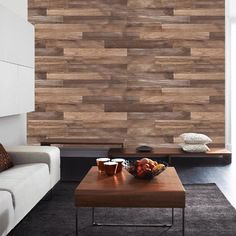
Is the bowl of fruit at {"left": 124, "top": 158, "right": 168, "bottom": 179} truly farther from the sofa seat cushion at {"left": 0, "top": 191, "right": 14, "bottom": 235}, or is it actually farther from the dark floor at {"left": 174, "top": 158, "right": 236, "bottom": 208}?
the dark floor at {"left": 174, "top": 158, "right": 236, "bottom": 208}

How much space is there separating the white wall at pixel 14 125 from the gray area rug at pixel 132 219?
1085 millimetres

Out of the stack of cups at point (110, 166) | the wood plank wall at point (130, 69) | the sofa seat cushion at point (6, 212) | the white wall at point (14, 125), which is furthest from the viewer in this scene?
the wood plank wall at point (130, 69)

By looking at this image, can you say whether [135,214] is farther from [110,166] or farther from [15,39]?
[15,39]

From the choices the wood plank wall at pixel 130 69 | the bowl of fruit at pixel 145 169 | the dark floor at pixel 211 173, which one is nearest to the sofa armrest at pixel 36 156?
the bowl of fruit at pixel 145 169

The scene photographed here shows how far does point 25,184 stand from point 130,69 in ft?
11.7

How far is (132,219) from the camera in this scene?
393 centimetres

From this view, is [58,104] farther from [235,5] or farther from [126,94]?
[235,5]

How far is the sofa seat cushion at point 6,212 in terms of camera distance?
119 inches

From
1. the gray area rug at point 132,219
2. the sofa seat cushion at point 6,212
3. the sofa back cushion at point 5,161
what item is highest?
the sofa back cushion at point 5,161

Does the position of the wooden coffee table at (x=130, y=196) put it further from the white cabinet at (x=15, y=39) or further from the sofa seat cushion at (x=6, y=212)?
the white cabinet at (x=15, y=39)

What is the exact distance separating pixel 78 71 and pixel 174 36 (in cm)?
153

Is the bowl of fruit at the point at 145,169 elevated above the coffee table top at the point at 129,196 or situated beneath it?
elevated above

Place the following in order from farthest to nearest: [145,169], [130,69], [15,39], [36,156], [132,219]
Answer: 1. [130,69]
2. [15,39]
3. [36,156]
4. [132,219]
5. [145,169]

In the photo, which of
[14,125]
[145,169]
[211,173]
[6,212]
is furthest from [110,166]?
[211,173]
